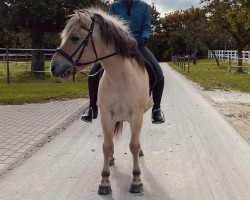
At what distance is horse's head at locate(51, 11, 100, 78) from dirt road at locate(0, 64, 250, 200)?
5.19ft

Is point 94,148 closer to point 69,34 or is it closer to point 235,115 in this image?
point 69,34

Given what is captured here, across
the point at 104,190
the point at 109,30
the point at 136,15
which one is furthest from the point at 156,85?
the point at 104,190

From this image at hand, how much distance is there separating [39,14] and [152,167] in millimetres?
17741

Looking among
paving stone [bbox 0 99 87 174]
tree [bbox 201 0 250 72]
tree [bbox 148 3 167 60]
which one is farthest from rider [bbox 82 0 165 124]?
tree [bbox 148 3 167 60]

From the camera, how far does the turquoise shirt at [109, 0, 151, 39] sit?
17.8 ft

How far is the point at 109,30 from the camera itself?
4.31 metres

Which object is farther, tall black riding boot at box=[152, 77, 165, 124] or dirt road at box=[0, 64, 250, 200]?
tall black riding boot at box=[152, 77, 165, 124]

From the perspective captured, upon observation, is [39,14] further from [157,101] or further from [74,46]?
[74,46]

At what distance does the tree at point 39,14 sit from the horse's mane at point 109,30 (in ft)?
57.0

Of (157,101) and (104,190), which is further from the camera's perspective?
(157,101)

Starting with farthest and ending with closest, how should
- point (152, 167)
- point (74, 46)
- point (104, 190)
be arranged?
point (152, 167)
point (104, 190)
point (74, 46)

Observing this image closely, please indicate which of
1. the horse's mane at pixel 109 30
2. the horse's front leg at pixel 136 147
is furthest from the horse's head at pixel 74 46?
the horse's front leg at pixel 136 147

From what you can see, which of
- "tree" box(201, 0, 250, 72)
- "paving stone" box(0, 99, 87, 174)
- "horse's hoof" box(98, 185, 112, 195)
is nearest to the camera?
"horse's hoof" box(98, 185, 112, 195)

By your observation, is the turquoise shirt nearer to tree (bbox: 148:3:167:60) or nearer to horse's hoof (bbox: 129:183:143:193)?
horse's hoof (bbox: 129:183:143:193)
